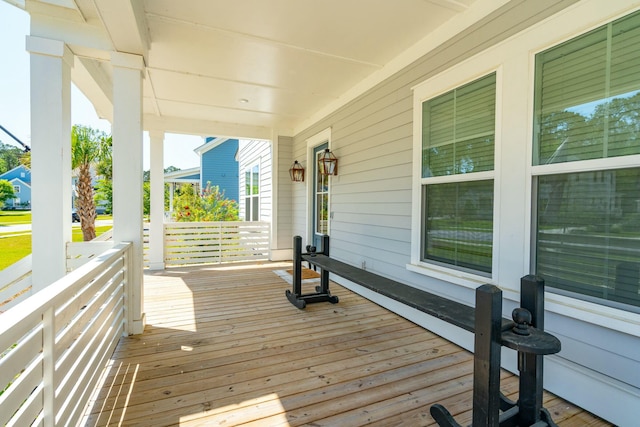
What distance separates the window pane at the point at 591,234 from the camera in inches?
65.4

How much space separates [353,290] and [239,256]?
301 cm

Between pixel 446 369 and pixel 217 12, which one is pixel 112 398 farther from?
pixel 217 12

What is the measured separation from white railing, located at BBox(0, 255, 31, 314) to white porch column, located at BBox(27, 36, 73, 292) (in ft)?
1.11

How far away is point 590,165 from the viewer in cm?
180

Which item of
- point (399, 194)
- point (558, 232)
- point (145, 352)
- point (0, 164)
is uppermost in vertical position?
point (0, 164)

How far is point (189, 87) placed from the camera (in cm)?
426

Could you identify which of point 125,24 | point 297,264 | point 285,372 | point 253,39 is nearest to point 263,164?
point 297,264

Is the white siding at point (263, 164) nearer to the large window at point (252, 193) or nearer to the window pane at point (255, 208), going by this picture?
the large window at point (252, 193)

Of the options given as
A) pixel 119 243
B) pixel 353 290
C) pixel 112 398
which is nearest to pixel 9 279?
pixel 119 243

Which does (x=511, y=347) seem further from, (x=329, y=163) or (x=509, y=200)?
(x=329, y=163)

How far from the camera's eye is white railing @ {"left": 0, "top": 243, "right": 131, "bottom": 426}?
995 millimetres

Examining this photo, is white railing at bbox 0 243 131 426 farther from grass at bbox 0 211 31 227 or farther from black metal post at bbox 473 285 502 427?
grass at bbox 0 211 31 227

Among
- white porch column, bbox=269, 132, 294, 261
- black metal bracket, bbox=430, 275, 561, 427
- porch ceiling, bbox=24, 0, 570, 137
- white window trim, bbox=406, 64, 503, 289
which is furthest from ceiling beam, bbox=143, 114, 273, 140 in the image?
black metal bracket, bbox=430, 275, 561, 427

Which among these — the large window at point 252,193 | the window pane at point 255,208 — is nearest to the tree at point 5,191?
the large window at point 252,193
